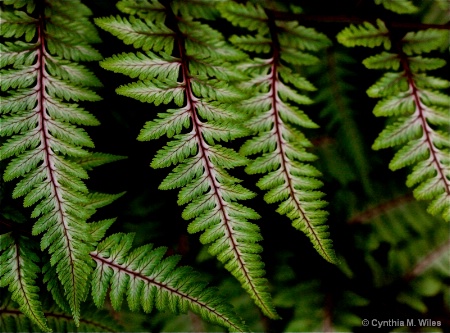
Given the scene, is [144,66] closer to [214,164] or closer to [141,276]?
[214,164]

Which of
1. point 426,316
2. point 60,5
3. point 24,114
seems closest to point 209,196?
point 24,114

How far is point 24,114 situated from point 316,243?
972 mm

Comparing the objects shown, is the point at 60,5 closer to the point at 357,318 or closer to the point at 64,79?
the point at 64,79

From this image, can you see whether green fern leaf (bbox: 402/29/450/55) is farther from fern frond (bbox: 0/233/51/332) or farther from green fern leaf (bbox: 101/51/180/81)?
fern frond (bbox: 0/233/51/332)

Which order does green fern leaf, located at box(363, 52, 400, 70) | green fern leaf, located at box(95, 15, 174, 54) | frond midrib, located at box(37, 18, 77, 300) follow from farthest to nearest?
green fern leaf, located at box(363, 52, 400, 70), green fern leaf, located at box(95, 15, 174, 54), frond midrib, located at box(37, 18, 77, 300)

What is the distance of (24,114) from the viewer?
118 cm

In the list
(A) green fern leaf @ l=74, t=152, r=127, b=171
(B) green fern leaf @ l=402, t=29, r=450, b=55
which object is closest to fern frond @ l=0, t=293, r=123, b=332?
(A) green fern leaf @ l=74, t=152, r=127, b=171

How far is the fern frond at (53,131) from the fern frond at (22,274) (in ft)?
0.33

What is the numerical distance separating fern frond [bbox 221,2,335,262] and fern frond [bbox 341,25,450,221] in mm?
266

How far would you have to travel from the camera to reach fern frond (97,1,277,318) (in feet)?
3.80

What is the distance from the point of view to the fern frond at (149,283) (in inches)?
45.8

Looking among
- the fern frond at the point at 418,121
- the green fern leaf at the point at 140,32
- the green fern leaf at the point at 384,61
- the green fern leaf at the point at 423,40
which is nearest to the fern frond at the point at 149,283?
the green fern leaf at the point at 140,32

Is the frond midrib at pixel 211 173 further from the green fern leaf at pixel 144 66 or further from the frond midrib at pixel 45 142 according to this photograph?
the frond midrib at pixel 45 142

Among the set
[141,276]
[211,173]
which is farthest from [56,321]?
[211,173]
